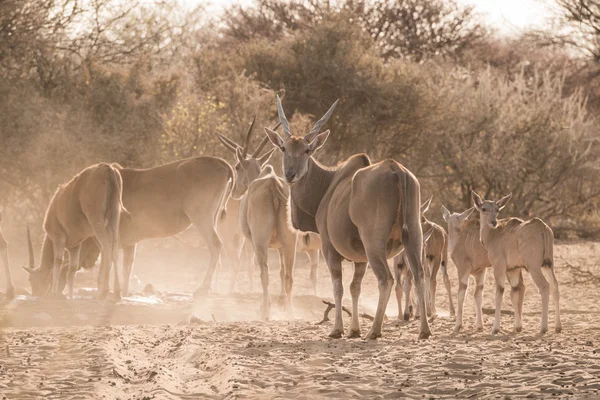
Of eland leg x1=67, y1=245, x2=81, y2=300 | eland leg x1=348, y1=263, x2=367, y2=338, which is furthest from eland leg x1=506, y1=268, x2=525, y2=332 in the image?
eland leg x1=67, y1=245, x2=81, y2=300

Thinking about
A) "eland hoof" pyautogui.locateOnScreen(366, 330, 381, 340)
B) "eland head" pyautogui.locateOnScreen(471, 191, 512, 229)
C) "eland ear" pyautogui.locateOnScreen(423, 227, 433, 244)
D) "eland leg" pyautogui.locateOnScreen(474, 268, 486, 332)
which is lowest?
A: "eland hoof" pyautogui.locateOnScreen(366, 330, 381, 340)

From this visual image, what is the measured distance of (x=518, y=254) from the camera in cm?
1097

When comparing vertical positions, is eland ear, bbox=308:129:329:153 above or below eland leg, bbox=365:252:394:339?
above

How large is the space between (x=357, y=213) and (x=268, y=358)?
1.84 metres

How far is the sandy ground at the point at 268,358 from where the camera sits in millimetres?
7289

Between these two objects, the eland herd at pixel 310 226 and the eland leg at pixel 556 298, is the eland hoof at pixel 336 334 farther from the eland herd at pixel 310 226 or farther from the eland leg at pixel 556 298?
the eland leg at pixel 556 298

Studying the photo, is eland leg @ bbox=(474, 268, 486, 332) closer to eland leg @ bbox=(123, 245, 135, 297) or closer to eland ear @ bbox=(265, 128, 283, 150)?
eland ear @ bbox=(265, 128, 283, 150)

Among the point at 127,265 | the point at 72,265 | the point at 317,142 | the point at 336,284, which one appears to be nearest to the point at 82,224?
the point at 72,265

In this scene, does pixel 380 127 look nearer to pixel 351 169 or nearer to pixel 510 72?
pixel 510 72

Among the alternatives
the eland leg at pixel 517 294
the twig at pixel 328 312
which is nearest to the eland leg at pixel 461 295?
the eland leg at pixel 517 294

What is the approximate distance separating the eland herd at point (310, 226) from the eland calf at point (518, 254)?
1cm

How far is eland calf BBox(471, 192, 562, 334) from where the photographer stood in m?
10.7

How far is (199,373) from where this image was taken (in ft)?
27.3

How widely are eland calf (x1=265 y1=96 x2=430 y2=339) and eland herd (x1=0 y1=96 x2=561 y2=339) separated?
0.04 ft
